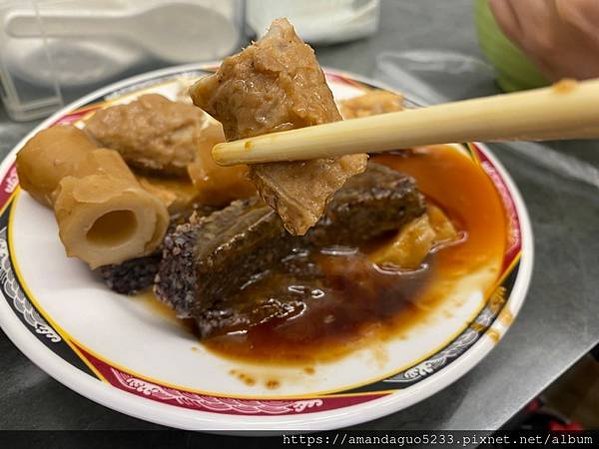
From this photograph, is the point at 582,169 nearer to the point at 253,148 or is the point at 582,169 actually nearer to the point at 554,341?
the point at 554,341

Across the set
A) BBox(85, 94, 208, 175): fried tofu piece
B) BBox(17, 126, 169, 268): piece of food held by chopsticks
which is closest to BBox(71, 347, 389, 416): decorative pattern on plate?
BBox(17, 126, 169, 268): piece of food held by chopsticks

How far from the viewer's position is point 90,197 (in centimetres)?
112

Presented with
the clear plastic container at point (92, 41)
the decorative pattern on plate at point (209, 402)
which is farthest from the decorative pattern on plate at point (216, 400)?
the clear plastic container at point (92, 41)

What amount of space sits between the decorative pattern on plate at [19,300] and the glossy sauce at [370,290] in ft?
0.91

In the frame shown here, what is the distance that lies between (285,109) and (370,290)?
0.55 m

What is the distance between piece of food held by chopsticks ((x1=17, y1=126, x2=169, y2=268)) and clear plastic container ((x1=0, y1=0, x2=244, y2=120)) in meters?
0.60

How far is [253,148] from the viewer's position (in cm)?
86

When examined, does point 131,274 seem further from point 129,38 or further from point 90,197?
point 129,38

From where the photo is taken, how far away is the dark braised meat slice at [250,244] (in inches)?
46.1

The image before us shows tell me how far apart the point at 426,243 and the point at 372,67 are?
1.08 metres

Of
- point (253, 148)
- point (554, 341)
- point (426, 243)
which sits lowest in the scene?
point (554, 341)

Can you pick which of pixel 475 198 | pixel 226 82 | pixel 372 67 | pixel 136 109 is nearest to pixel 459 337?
pixel 475 198

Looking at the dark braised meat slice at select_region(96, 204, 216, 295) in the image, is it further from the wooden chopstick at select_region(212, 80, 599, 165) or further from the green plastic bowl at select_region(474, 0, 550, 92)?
the green plastic bowl at select_region(474, 0, 550, 92)

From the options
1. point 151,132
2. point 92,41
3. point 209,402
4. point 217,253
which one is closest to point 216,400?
point 209,402
